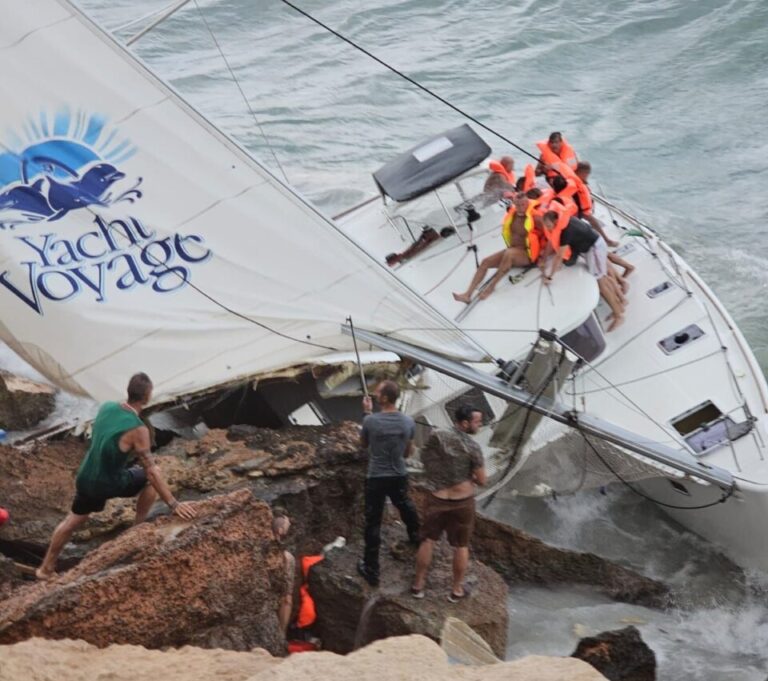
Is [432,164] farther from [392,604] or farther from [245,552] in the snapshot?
[245,552]

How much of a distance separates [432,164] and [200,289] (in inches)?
173

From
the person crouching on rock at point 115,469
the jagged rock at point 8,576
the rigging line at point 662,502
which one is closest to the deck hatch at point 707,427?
the rigging line at point 662,502

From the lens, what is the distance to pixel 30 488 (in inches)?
348

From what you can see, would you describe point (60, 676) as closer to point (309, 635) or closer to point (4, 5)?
point (309, 635)

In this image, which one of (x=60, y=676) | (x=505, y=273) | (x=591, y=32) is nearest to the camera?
(x=60, y=676)

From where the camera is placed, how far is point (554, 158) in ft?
42.2

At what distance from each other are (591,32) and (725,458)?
16.5 m

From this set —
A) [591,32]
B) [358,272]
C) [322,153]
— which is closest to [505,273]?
[358,272]

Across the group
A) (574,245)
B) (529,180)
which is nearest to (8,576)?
(574,245)

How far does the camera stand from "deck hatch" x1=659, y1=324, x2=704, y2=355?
11.6 m

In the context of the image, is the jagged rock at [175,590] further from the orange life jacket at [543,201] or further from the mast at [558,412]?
the orange life jacket at [543,201]

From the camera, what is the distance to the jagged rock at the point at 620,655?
7652 millimetres

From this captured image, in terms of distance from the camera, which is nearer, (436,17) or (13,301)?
(13,301)

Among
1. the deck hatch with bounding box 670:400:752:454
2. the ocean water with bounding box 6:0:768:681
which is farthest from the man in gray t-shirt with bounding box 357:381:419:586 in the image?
the ocean water with bounding box 6:0:768:681
